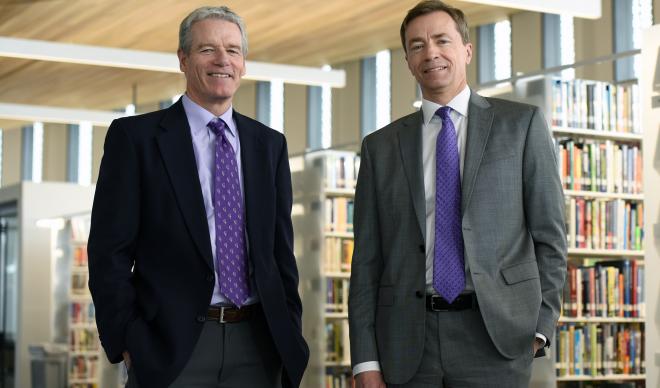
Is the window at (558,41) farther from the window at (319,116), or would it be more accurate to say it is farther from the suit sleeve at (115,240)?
the suit sleeve at (115,240)

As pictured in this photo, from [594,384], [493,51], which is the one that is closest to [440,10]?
[594,384]

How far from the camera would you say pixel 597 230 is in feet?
21.8

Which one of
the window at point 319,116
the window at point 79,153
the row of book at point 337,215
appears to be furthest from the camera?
the window at point 79,153

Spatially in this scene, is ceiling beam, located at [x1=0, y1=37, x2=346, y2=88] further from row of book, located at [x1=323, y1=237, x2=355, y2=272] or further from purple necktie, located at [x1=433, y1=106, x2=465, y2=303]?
purple necktie, located at [x1=433, y1=106, x2=465, y2=303]

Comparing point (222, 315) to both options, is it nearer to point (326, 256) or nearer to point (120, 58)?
point (326, 256)

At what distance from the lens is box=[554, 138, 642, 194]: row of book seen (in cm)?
661

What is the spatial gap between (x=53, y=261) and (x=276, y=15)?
3.65 metres

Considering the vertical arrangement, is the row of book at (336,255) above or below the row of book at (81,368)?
above

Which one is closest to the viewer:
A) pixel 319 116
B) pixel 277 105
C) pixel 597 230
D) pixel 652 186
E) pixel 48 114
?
pixel 652 186

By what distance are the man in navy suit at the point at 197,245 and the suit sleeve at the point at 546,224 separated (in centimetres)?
61

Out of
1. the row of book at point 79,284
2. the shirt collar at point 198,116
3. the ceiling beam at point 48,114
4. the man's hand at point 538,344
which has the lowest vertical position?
the row of book at point 79,284

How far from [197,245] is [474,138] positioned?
718mm

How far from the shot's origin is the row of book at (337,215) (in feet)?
31.7

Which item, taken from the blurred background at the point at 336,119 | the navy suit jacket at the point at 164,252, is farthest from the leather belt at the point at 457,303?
the blurred background at the point at 336,119
